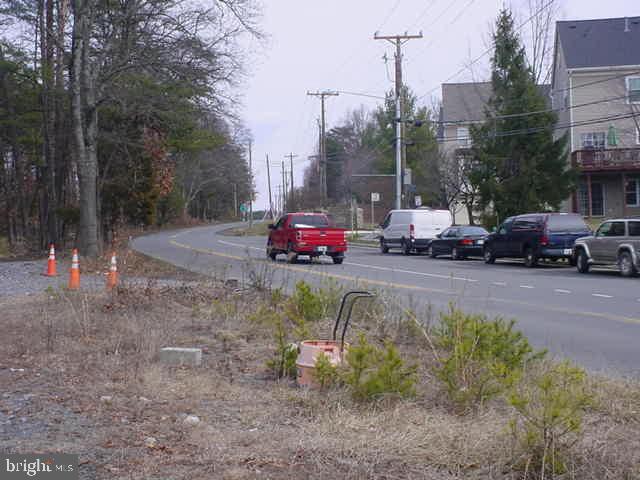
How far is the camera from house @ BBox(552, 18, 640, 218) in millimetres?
45500

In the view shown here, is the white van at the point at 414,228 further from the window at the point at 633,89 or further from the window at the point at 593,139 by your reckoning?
the window at the point at 593,139

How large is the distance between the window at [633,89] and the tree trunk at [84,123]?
2983cm

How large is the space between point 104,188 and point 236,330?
25.6m

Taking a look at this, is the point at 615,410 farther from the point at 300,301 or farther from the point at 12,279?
the point at 12,279

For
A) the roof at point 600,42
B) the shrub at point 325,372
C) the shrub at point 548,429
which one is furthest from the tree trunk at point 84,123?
the roof at point 600,42

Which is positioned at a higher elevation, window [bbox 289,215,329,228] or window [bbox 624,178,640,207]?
Result: window [bbox 624,178,640,207]

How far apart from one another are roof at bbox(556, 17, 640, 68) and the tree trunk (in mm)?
30446

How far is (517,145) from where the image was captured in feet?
138

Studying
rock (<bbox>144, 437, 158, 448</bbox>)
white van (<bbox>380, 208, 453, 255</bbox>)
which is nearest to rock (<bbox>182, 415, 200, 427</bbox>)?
rock (<bbox>144, 437, 158, 448</bbox>)

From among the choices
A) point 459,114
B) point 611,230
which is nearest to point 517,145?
point 611,230

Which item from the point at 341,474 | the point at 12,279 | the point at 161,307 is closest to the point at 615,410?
the point at 341,474

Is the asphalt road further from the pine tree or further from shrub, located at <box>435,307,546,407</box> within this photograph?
the pine tree

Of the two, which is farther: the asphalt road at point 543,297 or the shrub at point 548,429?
the asphalt road at point 543,297

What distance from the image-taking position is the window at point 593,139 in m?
48.0
